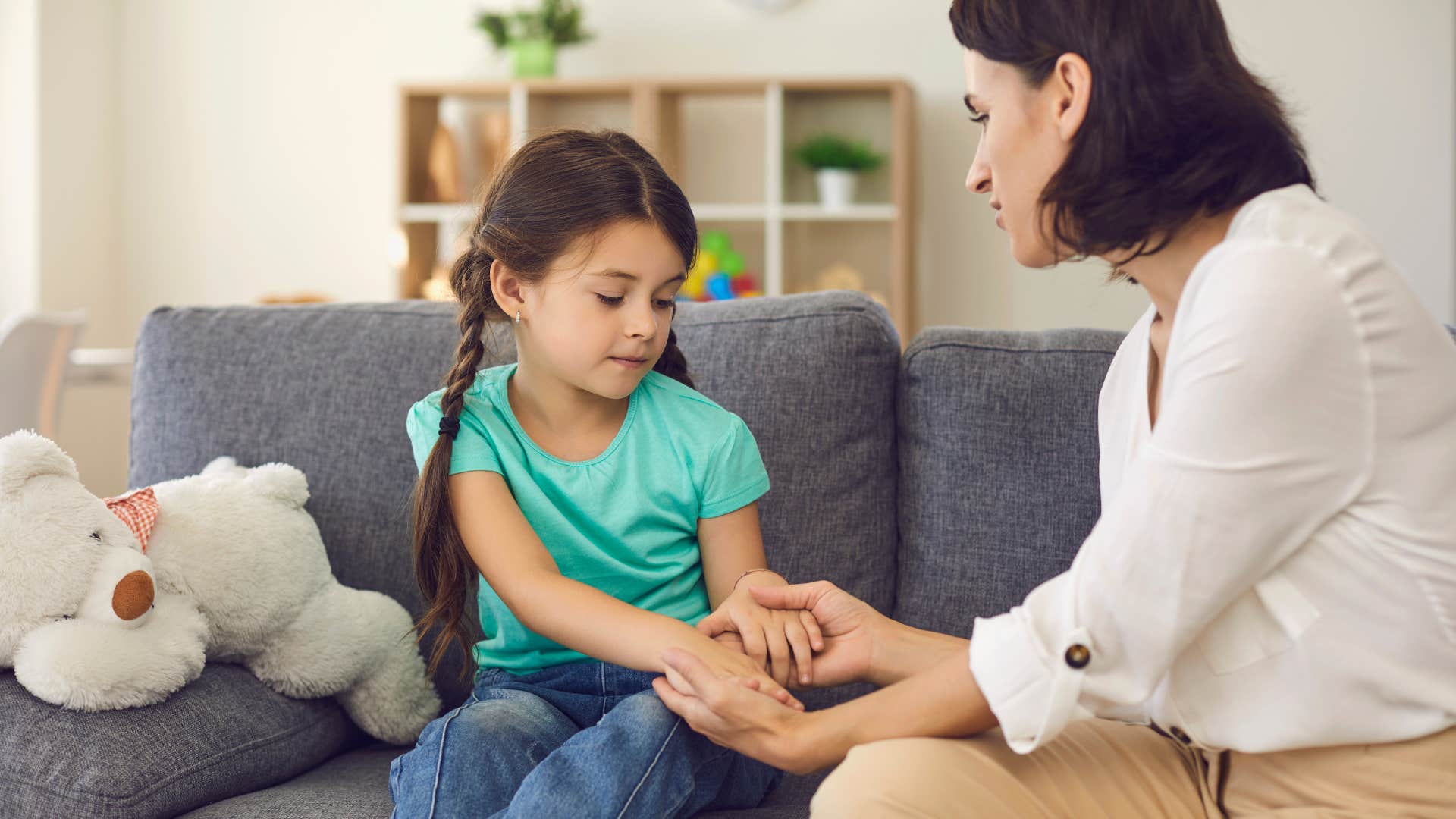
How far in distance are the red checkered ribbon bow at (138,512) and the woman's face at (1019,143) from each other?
934mm

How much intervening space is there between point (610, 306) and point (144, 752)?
2.04 feet

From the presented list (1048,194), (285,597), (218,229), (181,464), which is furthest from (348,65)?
(1048,194)

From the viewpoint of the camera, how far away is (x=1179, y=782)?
1010mm

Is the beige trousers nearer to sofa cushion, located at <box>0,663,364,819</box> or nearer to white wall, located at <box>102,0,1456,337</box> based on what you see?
sofa cushion, located at <box>0,663,364,819</box>

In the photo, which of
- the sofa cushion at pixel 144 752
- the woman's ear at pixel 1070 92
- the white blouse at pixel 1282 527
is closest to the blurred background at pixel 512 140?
the sofa cushion at pixel 144 752

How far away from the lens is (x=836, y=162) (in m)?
4.11

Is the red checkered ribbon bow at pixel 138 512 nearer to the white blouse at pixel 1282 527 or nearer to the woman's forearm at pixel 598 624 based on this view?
the woman's forearm at pixel 598 624

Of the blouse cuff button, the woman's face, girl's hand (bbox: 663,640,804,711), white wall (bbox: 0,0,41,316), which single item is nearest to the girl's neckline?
girl's hand (bbox: 663,640,804,711)

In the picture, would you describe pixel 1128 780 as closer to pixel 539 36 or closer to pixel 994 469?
pixel 994 469

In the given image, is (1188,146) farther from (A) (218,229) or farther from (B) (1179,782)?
(A) (218,229)

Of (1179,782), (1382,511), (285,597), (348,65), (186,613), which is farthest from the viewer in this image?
(348,65)

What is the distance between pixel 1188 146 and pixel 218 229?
4.46 metres

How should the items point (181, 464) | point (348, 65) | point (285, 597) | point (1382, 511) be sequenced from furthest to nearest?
point (348, 65) < point (181, 464) < point (285, 597) < point (1382, 511)

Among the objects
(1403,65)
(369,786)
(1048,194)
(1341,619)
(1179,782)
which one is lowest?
(369,786)
